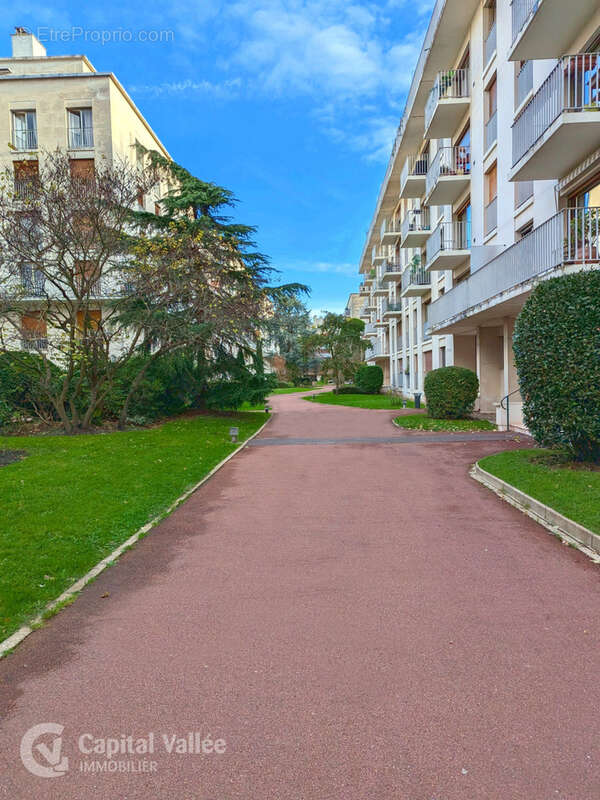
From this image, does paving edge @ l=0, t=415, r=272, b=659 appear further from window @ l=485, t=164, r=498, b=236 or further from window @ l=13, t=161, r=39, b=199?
window @ l=485, t=164, r=498, b=236

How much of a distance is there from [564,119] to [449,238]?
460 inches

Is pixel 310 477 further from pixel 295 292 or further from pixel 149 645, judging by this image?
pixel 295 292

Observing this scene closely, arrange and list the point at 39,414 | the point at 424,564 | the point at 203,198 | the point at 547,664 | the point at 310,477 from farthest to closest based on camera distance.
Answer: the point at 203,198 → the point at 39,414 → the point at 310,477 → the point at 424,564 → the point at 547,664

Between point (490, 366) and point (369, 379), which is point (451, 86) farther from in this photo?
point (369, 379)

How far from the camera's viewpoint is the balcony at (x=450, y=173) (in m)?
19.8

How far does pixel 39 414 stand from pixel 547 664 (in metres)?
17.3

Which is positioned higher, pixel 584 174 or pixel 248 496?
pixel 584 174

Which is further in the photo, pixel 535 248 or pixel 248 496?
pixel 535 248

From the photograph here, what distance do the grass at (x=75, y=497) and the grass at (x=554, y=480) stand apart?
16.7ft

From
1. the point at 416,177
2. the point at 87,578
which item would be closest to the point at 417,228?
the point at 416,177

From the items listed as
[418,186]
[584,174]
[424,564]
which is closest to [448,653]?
[424,564]

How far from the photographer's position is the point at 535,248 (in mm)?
11680

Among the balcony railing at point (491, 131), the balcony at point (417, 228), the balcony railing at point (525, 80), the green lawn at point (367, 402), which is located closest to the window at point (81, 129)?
the balcony at point (417, 228)

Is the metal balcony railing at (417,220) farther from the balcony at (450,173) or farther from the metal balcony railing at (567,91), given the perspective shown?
the metal balcony railing at (567,91)
